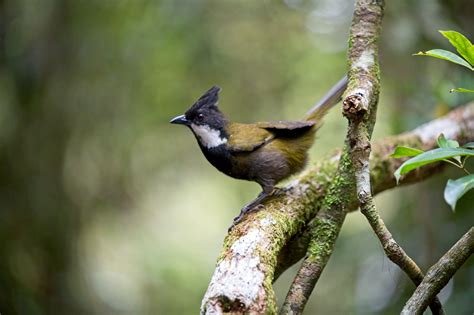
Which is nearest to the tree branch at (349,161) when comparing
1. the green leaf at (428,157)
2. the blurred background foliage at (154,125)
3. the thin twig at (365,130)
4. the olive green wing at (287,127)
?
the thin twig at (365,130)

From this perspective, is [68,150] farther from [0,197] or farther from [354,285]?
[354,285]

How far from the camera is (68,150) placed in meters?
5.43

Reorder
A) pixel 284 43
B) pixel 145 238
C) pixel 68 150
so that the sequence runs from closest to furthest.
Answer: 1. pixel 68 150
2. pixel 284 43
3. pixel 145 238

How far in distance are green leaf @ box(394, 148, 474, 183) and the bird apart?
1.89 m

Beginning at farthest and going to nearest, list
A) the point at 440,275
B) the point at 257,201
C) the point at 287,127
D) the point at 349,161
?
the point at 287,127, the point at 257,201, the point at 349,161, the point at 440,275

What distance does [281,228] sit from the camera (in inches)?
111

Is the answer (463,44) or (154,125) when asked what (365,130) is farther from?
(154,125)

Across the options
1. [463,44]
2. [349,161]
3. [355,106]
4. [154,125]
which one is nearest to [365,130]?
[355,106]

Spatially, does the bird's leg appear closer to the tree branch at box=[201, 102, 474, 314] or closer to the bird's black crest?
the tree branch at box=[201, 102, 474, 314]

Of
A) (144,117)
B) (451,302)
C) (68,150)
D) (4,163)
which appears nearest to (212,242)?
(144,117)

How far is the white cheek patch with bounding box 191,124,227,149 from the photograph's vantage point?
12.7 ft

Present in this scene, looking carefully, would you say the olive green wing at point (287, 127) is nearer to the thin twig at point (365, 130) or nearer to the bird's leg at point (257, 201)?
the bird's leg at point (257, 201)

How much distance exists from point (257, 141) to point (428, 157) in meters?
2.13

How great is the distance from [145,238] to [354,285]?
286 cm
